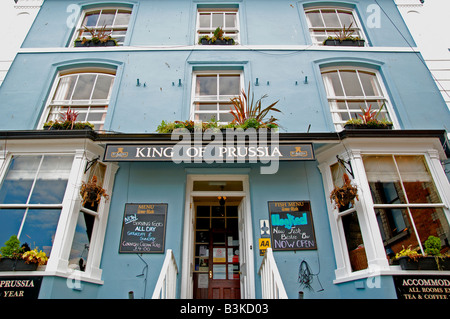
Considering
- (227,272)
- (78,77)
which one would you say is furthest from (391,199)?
(78,77)

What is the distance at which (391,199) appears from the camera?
506cm

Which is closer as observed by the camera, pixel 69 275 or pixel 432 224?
pixel 69 275

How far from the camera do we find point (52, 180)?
5.25m

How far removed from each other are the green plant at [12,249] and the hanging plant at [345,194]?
17.0 ft

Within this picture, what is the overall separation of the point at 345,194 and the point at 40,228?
5.24 meters

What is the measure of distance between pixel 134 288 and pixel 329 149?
14.3 ft

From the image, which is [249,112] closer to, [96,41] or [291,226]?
[291,226]

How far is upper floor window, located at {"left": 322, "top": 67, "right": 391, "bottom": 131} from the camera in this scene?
6.73 meters

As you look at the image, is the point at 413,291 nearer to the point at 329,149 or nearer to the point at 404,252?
the point at 404,252

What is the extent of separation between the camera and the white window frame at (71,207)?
4492 millimetres

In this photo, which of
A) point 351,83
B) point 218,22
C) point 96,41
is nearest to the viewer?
point 351,83

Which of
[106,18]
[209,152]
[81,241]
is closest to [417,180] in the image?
[209,152]

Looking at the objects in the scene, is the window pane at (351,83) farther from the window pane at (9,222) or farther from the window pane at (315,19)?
the window pane at (9,222)

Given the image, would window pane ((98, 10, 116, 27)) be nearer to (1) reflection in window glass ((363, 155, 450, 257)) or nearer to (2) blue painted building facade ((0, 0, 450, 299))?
(2) blue painted building facade ((0, 0, 450, 299))
